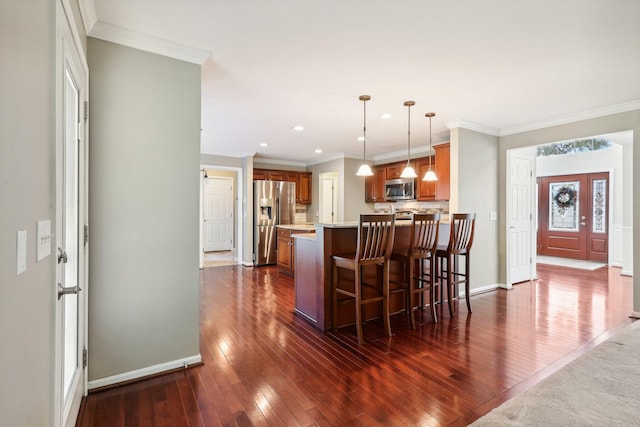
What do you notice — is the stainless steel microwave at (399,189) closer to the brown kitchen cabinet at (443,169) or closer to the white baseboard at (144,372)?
the brown kitchen cabinet at (443,169)

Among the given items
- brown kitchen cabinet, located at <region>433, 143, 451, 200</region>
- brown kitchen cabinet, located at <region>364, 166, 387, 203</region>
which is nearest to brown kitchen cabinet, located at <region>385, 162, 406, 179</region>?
brown kitchen cabinet, located at <region>364, 166, 387, 203</region>

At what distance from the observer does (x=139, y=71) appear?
2232 mm

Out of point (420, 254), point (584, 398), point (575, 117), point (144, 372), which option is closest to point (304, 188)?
point (420, 254)

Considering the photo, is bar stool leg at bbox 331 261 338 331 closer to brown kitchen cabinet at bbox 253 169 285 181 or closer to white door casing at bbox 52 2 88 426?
white door casing at bbox 52 2 88 426

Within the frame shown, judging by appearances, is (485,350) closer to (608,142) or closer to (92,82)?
(92,82)

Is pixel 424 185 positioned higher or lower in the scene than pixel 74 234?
higher

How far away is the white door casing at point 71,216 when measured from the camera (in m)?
1.33

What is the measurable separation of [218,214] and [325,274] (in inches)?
235

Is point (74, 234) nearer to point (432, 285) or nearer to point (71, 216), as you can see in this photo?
point (71, 216)

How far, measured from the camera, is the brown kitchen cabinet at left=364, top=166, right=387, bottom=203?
22.3 ft

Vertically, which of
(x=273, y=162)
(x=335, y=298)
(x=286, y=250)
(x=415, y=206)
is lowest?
(x=335, y=298)

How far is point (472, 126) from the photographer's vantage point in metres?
4.41
